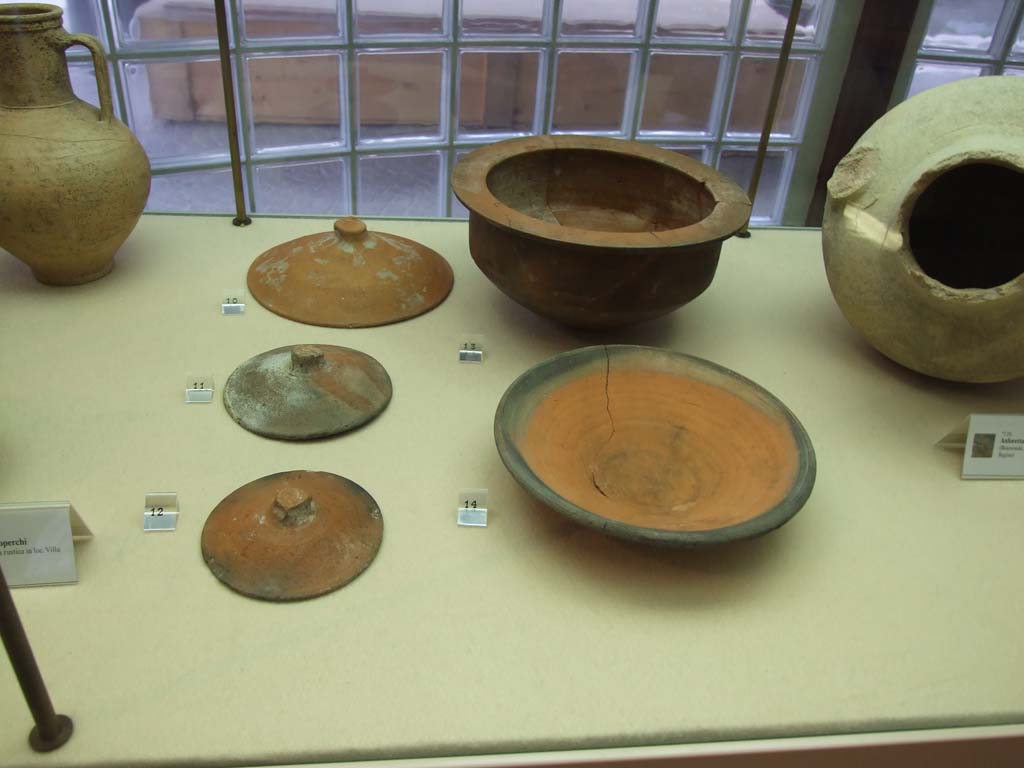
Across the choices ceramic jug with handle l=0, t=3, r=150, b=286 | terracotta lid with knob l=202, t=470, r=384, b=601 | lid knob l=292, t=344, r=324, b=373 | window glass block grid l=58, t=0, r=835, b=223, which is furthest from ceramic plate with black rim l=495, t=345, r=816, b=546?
window glass block grid l=58, t=0, r=835, b=223

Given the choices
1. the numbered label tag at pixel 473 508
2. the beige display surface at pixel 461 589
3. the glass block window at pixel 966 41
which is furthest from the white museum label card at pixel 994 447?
the glass block window at pixel 966 41

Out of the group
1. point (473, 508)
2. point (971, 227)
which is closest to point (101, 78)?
point (473, 508)

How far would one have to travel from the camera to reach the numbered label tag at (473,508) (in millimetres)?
1100

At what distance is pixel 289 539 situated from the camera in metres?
1.00

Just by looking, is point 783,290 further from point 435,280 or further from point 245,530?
point 245,530

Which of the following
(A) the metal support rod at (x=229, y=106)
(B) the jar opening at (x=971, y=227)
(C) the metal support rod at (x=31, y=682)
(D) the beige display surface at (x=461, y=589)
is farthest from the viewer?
(A) the metal support rod at (x=229, y=106)

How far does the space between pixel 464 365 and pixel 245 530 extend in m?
0.50

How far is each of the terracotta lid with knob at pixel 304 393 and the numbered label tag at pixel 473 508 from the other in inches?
8.7

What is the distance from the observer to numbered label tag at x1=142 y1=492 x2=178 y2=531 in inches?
41.7

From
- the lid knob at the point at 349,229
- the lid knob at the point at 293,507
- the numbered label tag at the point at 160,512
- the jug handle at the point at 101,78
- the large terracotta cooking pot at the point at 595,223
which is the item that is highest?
the jug handle at the point at 101,78

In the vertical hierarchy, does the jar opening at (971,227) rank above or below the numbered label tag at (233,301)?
above

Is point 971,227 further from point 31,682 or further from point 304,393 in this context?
point 31,682

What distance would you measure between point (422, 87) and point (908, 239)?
1229 millimetres

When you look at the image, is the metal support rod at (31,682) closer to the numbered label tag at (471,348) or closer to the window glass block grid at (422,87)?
the numbered label tag at (471,348)
